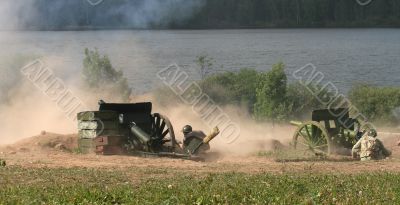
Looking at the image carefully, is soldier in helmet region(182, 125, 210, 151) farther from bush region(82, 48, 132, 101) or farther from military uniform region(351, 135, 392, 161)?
bush region(82, 48, 132, 101)

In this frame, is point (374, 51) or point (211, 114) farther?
point (374, 51)

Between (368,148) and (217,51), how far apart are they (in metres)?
48.5

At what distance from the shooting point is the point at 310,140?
21.0 metres

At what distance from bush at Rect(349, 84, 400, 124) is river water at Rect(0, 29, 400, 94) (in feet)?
37.5

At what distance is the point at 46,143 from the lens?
20.4m

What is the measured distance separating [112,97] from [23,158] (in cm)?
1642

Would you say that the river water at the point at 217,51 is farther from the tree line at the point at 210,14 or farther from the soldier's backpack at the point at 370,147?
the soldier's backpack at the point at 370,147

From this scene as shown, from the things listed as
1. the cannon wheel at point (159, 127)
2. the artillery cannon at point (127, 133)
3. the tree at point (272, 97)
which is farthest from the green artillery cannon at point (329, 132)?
the tree at point (272, 97)

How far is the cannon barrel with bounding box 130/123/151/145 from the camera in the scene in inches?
757

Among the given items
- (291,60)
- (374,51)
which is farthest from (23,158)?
(374,51)

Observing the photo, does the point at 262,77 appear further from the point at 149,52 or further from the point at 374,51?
the point at 374,51

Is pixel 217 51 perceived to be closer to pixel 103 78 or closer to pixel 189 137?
pixel 103 78

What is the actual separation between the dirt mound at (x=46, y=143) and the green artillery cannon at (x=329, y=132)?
578cm

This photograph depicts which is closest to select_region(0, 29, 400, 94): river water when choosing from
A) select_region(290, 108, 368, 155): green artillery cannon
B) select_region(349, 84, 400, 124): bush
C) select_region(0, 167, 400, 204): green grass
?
select_region(349, 84, 400, 124): bush
